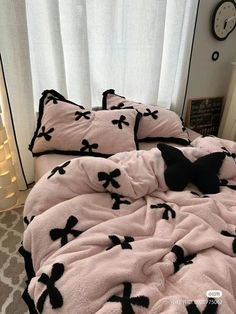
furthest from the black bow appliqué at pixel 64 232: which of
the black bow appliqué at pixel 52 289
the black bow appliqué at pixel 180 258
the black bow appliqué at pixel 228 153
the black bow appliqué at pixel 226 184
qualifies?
the black bow appliqué at pixel 228 153

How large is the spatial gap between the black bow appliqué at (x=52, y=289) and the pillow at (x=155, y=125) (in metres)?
1.14

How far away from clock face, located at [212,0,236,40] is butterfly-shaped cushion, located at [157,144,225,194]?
53.3 inches

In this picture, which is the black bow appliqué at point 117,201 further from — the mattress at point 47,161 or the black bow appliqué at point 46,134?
the black bow appliqué at point 46,134

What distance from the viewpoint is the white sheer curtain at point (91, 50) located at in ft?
5.02

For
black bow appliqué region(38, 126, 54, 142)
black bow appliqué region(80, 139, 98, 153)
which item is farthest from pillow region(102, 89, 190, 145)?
black bow appliqué region(38, 126, 54, 142)

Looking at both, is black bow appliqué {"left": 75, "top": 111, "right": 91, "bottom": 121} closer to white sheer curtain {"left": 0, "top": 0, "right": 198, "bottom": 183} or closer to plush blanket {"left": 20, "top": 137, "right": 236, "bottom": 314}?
white sheer curtain {"left": 0, "top": 0, "right": 198, "bottom": 183}

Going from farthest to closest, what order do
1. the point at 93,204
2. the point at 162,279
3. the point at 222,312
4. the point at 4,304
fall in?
the point at 4,304
the point at 93,204
the point at 162,279
the point at 222,312

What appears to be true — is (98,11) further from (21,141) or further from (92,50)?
(21,141)

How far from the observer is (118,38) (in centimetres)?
182

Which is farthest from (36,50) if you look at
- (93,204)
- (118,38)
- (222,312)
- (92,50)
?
(222,312)

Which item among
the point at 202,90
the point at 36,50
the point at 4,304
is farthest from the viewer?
the point at 202,90

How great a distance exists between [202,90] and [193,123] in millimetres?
323

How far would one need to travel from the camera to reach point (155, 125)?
175 centimetres

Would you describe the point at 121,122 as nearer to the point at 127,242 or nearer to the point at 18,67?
the point at 18,67
